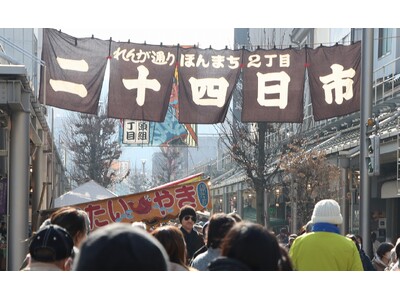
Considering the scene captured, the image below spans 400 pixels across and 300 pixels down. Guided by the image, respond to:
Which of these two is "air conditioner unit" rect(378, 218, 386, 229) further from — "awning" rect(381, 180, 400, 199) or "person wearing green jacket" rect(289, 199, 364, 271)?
"person wearing green jacket" rect(289, 199, 364, 271)

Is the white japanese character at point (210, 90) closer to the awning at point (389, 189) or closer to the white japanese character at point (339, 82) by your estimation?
the white japanese character at point (339, 82)

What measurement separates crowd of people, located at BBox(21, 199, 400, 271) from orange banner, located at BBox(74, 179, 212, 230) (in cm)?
788

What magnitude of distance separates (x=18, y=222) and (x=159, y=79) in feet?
15.0

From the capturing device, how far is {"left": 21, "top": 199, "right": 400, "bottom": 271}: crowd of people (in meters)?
2.47

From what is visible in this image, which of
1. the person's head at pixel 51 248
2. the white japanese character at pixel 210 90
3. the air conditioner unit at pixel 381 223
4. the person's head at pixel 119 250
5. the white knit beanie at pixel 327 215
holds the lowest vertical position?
the air conditioner unit at pixel 381 223

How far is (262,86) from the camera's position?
15945 mm

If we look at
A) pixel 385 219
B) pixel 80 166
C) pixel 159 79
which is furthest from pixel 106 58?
pixel 80 166

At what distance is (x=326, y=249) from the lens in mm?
5988

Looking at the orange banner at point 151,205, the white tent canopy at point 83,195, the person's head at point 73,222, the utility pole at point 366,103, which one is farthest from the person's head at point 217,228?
the white tent canopy at point 83,195

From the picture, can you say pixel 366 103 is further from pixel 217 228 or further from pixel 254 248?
pixel 254 248

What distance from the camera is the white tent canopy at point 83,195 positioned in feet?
58.3

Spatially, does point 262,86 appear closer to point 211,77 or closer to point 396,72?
point 211,77

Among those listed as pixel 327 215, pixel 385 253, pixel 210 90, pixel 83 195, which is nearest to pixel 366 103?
pixel 210 90

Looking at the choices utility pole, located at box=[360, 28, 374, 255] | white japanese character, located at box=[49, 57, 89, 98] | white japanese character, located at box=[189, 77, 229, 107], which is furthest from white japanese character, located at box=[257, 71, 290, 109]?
white japanese character, located at box=[49, 57, 89, 98]
